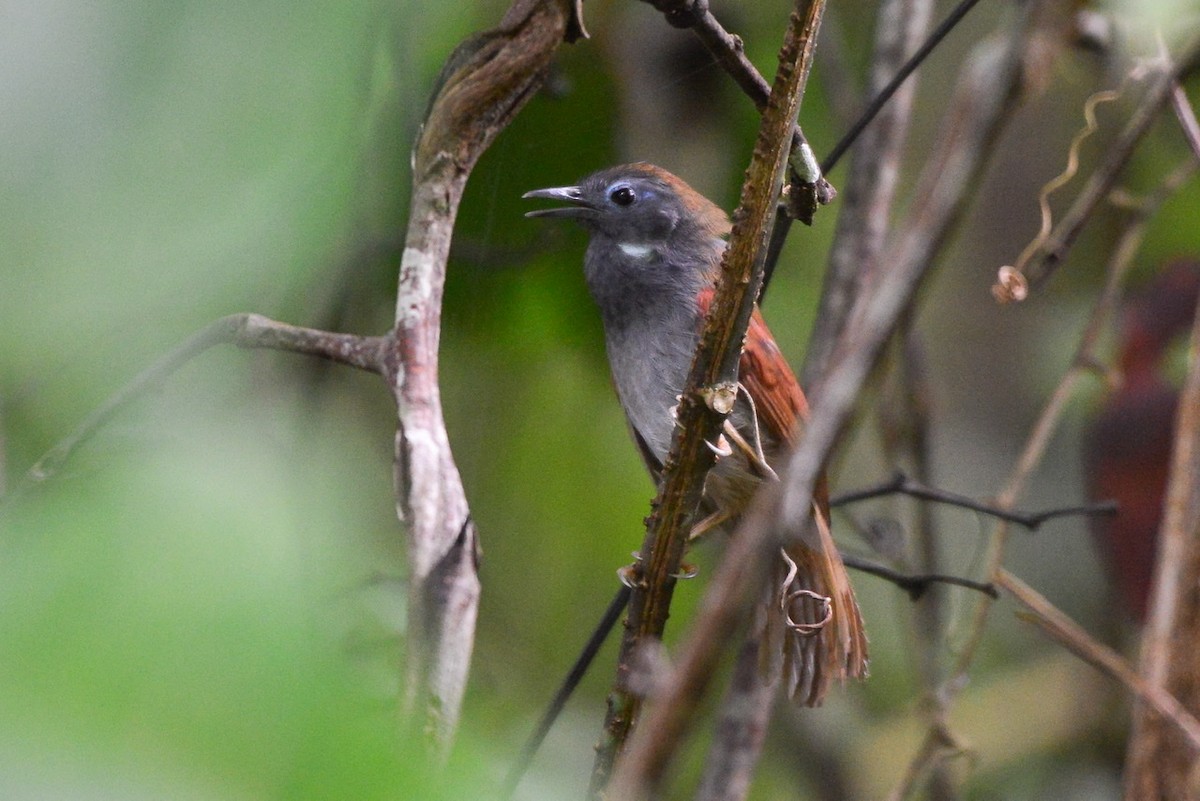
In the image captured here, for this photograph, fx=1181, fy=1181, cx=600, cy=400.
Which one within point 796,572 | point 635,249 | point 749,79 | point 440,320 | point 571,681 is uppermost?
point 749,79

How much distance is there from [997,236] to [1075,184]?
16.6 inches

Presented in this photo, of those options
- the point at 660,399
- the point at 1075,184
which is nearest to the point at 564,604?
the point at 660,399

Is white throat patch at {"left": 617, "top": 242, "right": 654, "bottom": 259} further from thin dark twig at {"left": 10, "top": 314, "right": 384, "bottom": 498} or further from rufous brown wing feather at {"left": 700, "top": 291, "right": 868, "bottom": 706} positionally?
thin dark twig at {"left": 10, "top": 314, "right": 384, "bottom": 498}

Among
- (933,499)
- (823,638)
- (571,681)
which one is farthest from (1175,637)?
(571,681)

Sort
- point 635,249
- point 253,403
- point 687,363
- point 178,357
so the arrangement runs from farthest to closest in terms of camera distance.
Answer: point 635,249 < point 687,363 < point 253,403 < point 178,357

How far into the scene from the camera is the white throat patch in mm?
2434

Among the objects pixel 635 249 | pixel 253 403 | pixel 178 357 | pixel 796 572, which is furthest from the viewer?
pixel 635 249

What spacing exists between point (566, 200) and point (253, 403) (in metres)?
1.37

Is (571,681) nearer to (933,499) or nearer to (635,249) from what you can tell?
(933,499)

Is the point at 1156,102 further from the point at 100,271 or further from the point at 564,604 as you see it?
the point at 100,271

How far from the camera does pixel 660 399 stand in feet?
7.71

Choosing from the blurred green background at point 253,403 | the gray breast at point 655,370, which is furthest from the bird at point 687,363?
the blurred green background at point 253,403

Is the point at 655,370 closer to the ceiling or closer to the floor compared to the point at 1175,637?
closer to the ceiling

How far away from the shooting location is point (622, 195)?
241 cm
